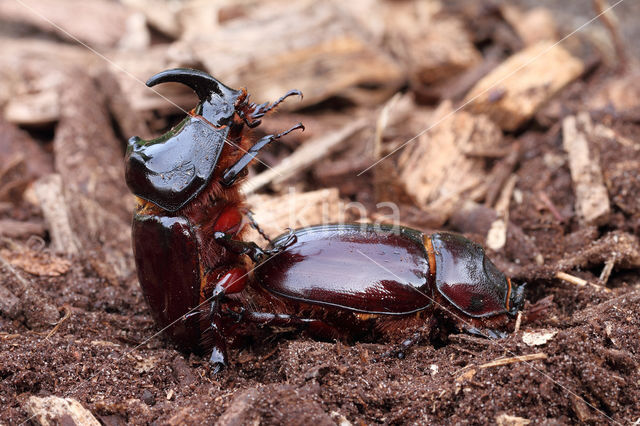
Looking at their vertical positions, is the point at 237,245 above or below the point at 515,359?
above

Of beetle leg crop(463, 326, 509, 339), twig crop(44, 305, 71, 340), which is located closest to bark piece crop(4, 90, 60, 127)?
twig crop(44, 305, 71, 340)

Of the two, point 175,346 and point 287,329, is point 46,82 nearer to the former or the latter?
point 175,346

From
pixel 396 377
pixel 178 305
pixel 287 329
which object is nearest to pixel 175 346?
pixel 178 305

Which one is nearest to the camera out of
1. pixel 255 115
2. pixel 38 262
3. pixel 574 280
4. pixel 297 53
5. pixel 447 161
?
pixel 255 115

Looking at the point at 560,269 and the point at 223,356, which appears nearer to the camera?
the point at 223,356

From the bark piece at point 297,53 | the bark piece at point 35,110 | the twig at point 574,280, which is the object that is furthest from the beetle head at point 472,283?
the bark piece at point 35,110

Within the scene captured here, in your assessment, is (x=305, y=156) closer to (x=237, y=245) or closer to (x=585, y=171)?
(x=237, y=245)

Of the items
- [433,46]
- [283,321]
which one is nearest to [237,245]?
[283,321]
